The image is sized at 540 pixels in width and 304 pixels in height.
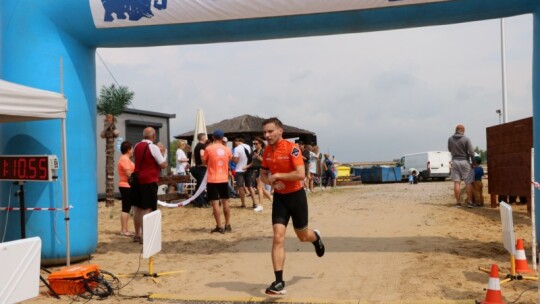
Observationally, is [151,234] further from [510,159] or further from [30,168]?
[510,159]

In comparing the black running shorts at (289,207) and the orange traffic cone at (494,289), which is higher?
the black running shorts at (289,207)

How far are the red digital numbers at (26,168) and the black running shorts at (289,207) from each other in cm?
315

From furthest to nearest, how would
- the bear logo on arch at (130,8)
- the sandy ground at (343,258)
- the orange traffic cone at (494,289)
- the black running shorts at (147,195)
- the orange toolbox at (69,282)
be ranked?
1. the black running shorts at (147,195)
2. the bear logo on arch at (130,8)
3. the orange toolbox at (69,282)
4. the sandy ground at (343,258)
5. the orange traffic cone at (494,289)

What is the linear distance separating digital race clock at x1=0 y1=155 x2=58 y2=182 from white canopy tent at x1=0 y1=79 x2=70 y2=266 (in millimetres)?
158

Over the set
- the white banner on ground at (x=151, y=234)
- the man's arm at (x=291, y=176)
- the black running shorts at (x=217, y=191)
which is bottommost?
the white banner on ground at (x=151, y=234)

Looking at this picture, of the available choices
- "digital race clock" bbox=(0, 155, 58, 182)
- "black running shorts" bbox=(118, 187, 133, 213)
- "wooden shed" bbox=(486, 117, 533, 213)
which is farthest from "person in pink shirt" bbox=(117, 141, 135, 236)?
"wooden shed" bbox=(486, 117, 533, 213)

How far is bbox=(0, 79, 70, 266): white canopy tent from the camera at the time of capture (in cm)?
565

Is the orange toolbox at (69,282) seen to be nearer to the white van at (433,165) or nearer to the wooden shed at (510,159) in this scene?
the wooden shed at (510,159)

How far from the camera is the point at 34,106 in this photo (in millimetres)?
6051

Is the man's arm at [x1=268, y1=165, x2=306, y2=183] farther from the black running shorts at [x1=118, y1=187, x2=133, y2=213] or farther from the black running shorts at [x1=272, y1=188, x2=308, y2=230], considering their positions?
the black running shorts at [x1=118, y1=187, x2=133, y2=213]

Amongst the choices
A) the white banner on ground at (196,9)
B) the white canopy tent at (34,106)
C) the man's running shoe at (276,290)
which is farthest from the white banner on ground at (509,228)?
the white canopy tent at (34,106)

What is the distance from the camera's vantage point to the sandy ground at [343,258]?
5391mm

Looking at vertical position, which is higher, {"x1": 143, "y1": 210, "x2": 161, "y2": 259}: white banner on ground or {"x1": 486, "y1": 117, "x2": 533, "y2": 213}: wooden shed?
{"x1": 486, "y1": 117, "x2": 533, "y2": 213}: wooden shed

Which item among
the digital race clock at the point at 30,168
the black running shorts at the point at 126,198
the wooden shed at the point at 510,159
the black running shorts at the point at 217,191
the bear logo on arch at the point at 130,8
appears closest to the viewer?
the digital race clock at the point at 30,168
